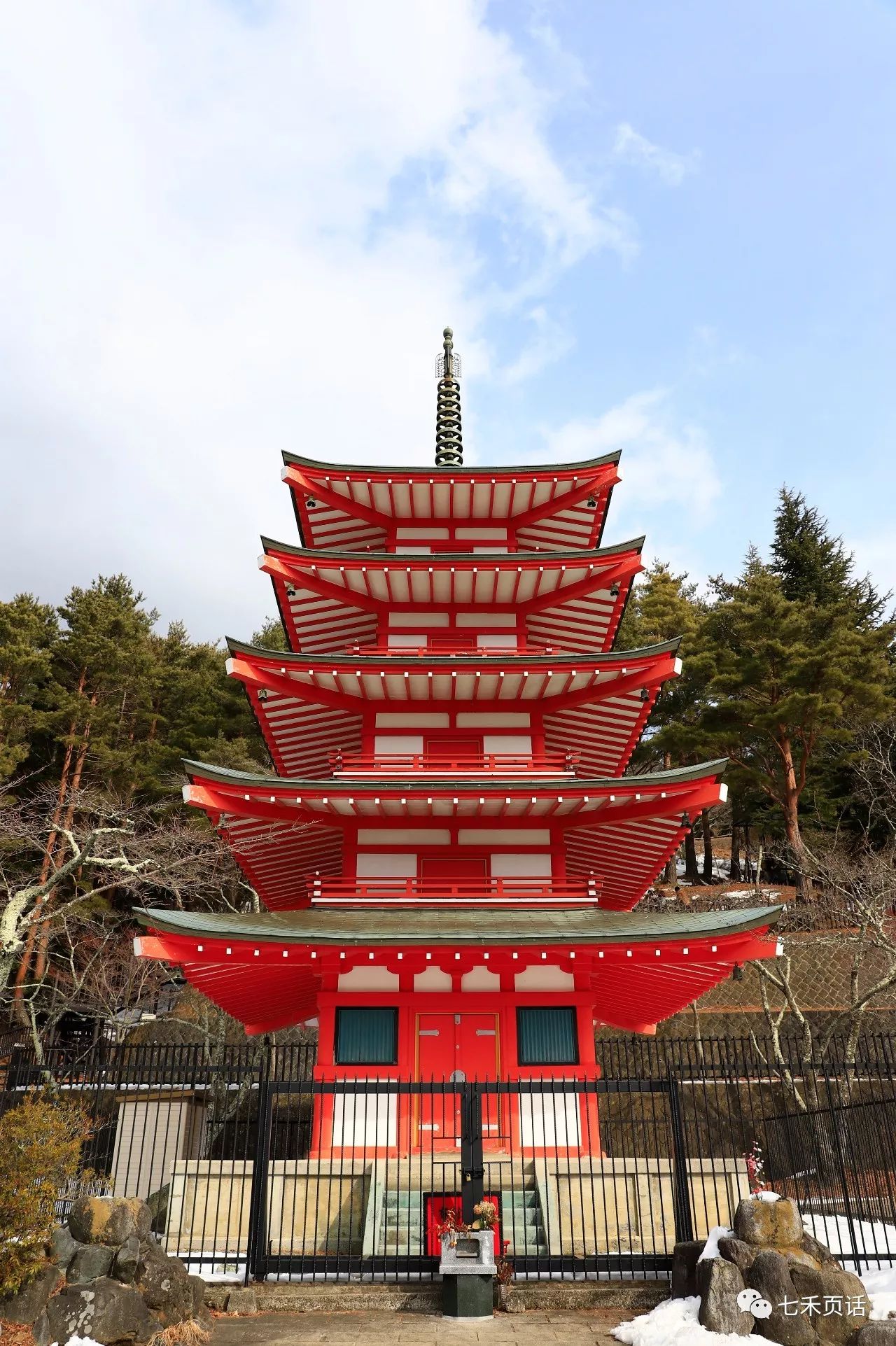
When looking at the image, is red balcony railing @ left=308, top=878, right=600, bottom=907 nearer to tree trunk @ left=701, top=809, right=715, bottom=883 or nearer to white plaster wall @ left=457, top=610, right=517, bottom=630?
white plaster wall @ left=457, top=610, right=517, bottom=630

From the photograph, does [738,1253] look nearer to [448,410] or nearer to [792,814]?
[448,410]

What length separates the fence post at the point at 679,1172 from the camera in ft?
37.7

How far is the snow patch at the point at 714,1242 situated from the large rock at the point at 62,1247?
7.16 m

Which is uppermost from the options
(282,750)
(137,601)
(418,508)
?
(137,601)

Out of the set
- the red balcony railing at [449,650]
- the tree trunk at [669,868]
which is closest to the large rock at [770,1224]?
the red balcony railing at [449,650]

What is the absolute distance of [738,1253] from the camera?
966cm

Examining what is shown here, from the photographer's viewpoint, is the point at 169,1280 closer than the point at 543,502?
Yes

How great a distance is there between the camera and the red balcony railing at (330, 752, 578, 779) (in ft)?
57.8

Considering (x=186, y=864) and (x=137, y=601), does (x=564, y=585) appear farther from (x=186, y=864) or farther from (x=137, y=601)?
(x=137, y=601)

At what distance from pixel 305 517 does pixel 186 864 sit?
1813 centimetres

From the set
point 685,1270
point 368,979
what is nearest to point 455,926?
point 368,979

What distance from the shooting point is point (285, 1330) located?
9.82 metres

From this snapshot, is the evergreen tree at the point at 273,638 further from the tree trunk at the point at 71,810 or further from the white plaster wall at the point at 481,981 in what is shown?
the white plaster wall at the point at 481,981

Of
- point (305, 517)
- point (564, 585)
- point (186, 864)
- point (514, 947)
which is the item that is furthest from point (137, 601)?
point (514, 947)
